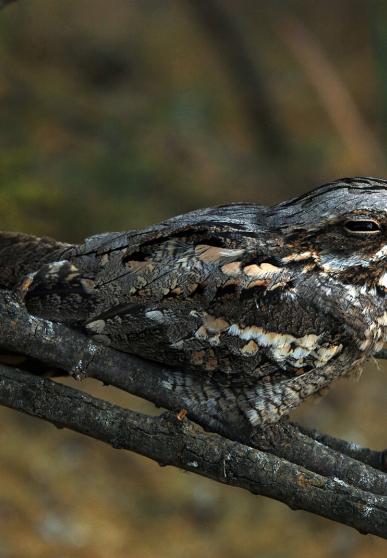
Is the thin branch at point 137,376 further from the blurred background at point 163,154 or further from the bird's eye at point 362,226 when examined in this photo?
the bird's eye at point 362,226

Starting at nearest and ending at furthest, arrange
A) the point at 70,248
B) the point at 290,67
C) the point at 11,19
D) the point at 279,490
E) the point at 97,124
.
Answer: the point at 279,490 → the point at 70,248 → the point at 97,124 → the point at 11,19 → the point at 290,67

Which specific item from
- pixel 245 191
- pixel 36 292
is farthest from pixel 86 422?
pixel 245 191

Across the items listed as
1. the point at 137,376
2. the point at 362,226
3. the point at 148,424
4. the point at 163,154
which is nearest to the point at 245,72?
the point at 163,154

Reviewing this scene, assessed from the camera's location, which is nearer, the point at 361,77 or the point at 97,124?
the point at 97,124

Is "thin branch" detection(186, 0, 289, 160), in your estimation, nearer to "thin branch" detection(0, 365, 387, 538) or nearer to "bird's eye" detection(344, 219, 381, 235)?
"bird's eye" detection(344, 219, 381, 235)

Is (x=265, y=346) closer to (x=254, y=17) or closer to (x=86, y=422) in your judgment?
(x=86, y=422)

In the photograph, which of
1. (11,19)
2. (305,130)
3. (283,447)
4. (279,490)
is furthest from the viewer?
(305,130)
